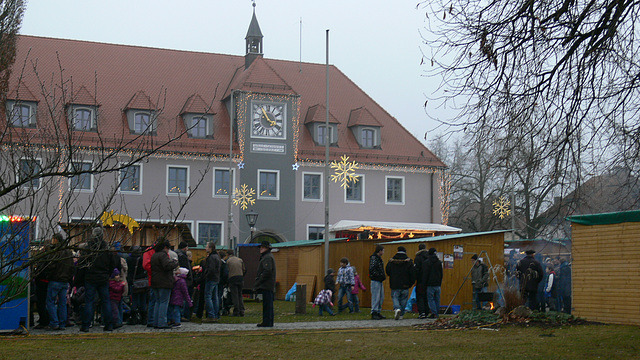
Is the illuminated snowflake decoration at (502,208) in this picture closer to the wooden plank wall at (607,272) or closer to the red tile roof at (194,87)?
the red tile roof at (194,87)

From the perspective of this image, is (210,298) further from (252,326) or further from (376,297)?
(376,297)

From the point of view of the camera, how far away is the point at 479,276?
21.5m

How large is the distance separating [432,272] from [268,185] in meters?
27.5

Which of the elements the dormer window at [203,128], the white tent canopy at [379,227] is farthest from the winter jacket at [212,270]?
the dormer window at [203,128]

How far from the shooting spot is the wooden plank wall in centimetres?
1532

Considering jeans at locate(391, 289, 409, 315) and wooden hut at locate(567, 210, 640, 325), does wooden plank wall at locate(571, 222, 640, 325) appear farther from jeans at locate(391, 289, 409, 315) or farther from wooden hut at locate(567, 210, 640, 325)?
jeans at locate(391, 289, 409, 315)

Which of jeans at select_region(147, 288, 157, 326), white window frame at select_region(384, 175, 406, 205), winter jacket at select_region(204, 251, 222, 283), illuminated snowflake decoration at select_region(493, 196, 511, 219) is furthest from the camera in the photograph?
illuminated snowflake decoration at select_region(493, 196, 511, 219)

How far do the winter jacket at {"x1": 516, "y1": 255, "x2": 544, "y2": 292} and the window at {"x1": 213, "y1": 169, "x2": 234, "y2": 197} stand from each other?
2706 cm

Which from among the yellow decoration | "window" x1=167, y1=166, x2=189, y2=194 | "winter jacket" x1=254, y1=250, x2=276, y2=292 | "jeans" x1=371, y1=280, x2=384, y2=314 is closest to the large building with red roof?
"window" x1=167, y1=166, x2=189, y2=194

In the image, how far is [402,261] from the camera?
20.1 meters

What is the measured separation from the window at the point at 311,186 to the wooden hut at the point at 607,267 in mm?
31167

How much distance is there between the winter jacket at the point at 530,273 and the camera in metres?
Result: 19.8

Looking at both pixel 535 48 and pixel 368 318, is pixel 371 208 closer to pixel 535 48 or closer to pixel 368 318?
pixel 368 318

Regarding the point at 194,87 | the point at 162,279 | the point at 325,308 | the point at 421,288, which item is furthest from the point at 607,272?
the point at 194,87
